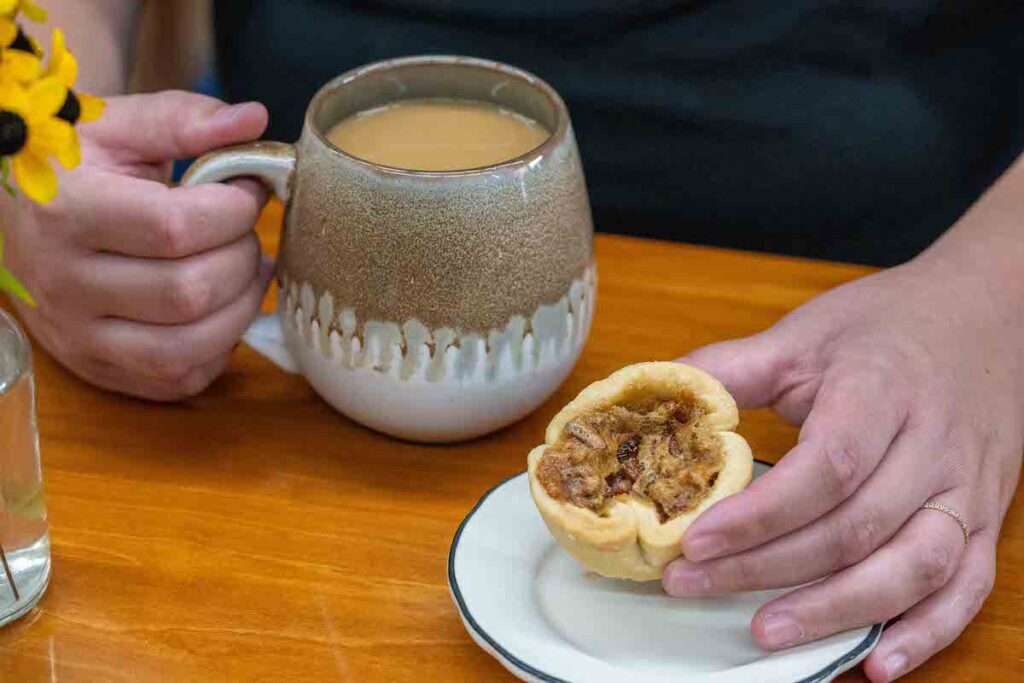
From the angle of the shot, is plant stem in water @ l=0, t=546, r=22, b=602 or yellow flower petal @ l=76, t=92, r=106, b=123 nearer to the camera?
yellow flower petal @ l=76, t=92, r=106, b=123

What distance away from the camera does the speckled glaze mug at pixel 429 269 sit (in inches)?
27.2

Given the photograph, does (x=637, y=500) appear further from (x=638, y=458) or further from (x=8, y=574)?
(x=8, y=574)

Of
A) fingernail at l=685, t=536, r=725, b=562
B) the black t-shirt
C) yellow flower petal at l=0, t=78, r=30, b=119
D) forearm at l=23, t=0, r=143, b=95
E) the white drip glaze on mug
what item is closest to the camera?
yellow flower petal at l=0, t=78, r=30, b=119

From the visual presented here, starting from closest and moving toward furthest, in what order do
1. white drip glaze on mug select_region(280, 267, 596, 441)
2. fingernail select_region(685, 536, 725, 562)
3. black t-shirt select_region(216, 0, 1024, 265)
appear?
fingernail select_region(685, 536, 725, 562) < white drip glaze on mug select_region(280, 267, 596, 441) < black t-shirt select_region(216, 0, 1024, 265)

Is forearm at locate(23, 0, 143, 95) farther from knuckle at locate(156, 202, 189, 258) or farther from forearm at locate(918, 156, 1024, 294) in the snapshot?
forearm at locate(918, 156, 1024, 294)

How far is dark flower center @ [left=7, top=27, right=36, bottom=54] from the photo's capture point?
1.57ft

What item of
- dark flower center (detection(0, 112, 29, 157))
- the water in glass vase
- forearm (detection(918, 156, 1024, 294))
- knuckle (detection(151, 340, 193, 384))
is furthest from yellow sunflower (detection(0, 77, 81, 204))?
forearm (detection(918, 156, 1024, 294))

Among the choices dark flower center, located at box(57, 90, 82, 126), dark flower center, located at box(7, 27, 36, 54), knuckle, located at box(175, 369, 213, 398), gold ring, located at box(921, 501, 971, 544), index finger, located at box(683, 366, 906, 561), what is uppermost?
dark flower center, located at box(7, 27, 36, 54)

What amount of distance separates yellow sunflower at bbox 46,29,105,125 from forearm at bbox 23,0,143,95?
16.2 inches

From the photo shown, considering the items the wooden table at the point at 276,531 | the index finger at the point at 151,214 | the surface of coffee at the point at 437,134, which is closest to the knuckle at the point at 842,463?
the wooden table at the point at 276,531

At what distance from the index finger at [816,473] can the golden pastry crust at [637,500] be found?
0.01 metres

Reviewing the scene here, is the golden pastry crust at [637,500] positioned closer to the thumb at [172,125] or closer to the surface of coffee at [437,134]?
the surface of coffee at [437,134]

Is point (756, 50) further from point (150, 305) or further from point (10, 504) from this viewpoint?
point (10, 504)

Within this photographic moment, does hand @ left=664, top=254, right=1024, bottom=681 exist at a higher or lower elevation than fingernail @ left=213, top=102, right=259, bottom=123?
lower
